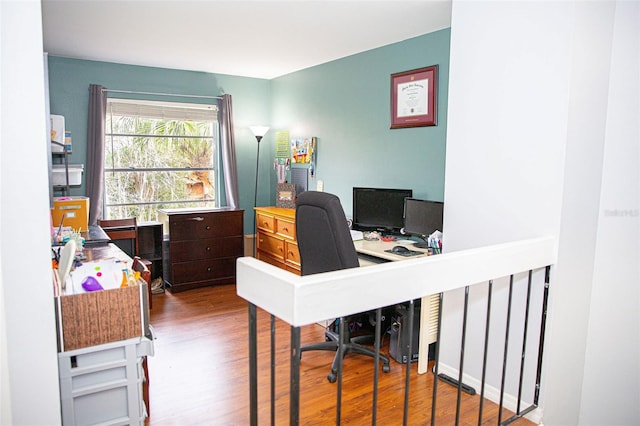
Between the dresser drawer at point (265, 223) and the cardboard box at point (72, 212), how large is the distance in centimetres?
185

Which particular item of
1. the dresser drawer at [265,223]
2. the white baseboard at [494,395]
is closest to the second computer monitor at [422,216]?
the white baseboard at [494,395]

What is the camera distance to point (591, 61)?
6.97ft

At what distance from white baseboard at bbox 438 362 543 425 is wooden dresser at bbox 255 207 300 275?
193 cm

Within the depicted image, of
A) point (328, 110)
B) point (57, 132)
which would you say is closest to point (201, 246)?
point (57, 132)

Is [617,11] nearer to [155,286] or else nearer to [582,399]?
[582,399]

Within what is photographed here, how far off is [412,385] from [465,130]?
1503 mm

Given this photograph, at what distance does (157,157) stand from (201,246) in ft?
3.85

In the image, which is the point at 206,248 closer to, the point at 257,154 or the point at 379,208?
the point at 257,154

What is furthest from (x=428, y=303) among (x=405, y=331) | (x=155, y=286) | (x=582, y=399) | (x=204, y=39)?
(x=155, y=286)

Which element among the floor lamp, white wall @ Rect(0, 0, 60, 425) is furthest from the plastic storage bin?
the floor lamp

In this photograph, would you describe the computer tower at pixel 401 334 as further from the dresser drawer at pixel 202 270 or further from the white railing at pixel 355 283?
the dresser drawer at pixel 202 270

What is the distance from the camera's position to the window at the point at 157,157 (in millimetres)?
4918

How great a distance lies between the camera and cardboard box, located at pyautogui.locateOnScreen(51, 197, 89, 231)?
3363 millimetres

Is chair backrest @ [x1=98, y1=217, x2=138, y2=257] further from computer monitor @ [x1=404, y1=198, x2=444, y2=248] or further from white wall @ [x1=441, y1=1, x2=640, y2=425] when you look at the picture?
white wall @ [x1=441, y1=1, x2=640, y2=425]
